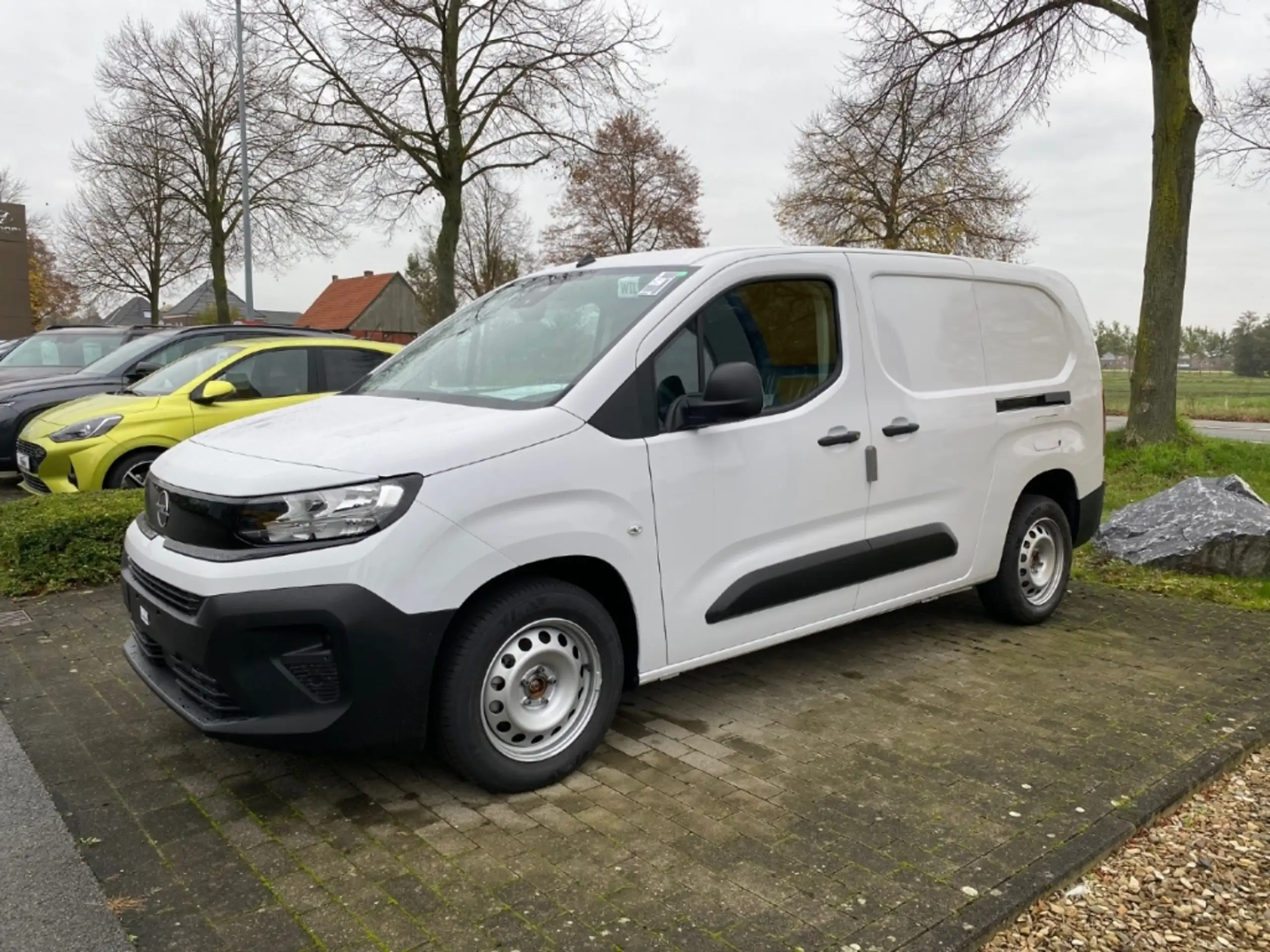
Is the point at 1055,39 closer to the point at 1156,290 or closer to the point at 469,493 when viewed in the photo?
the point at 1156,290

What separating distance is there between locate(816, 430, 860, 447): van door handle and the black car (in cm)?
665

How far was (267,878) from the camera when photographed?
2930 millimetres

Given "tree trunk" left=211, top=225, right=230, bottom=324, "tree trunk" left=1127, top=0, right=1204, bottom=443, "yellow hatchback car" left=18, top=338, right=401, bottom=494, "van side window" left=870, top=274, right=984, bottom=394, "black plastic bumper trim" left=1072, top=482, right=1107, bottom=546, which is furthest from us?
"tree trunk" left=211, top=225, right=230, bottom=324

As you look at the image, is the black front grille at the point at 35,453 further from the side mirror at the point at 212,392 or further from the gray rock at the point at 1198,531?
the gray rock at the point at 1198,531

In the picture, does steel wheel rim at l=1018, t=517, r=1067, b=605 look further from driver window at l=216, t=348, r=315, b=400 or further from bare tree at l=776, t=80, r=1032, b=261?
bare tree at l=776, t=80, r=1032, b=261

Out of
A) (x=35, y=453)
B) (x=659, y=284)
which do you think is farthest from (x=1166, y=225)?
(x=35, y=453)

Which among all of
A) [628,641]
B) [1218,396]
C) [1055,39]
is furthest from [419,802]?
[1218,396]

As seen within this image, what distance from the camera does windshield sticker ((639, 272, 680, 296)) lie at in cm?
391

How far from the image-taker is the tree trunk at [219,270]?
28.2 m

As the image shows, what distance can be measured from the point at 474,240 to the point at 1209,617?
46.8 meters

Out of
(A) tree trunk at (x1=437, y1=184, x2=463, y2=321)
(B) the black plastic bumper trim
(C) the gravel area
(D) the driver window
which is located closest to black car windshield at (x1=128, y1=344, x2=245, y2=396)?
(D) the driver window

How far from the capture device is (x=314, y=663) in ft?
10.0

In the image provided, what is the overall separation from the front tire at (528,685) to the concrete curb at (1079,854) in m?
1.37

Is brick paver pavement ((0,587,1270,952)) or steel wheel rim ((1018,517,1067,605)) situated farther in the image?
steel wheel rim ((1018,517,1067,605))
